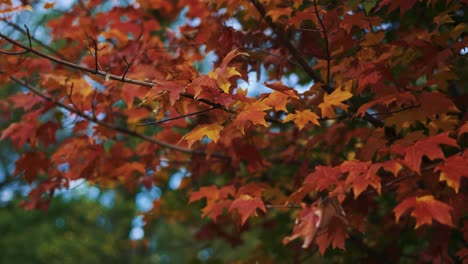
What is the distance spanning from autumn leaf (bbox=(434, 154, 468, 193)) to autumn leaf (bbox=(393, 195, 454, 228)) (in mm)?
91

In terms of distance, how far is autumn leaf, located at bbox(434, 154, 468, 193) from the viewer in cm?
192

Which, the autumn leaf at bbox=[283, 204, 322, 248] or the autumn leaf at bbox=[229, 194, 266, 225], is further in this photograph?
the autumn leaf at bbox=[229, 194, 266, 225]

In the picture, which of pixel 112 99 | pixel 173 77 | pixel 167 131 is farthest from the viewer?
pixel 167 131

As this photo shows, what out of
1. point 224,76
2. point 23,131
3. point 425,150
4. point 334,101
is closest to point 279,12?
point 334,101

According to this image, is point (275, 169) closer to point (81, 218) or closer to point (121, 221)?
point (121, 221)

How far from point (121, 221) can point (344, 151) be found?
734cm

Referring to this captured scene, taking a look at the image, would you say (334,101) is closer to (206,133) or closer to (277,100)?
(277,100)

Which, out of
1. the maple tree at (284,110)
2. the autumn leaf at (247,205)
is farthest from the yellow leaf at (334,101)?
the autumn leaf at (247,205)

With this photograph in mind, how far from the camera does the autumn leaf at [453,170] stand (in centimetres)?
192

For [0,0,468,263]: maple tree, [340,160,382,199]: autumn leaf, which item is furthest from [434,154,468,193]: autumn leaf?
[340,160,382,199]: autumn leaf

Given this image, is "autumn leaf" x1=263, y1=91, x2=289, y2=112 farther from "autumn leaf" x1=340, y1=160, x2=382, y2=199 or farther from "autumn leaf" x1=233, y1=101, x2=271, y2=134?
"autumn leaf" x1=340, y1=160, x2=382, y2=199

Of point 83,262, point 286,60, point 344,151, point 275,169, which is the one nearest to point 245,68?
point 286,60

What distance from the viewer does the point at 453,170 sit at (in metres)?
1.95

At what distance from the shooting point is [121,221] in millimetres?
10234
